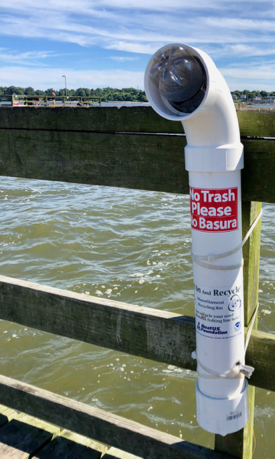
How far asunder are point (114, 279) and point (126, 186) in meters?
4.27

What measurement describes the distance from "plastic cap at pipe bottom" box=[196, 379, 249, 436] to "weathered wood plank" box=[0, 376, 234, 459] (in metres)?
0.31

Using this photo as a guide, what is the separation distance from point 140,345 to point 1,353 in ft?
10.5

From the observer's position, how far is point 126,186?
1852 millimetres

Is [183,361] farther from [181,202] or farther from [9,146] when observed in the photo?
[181,202]

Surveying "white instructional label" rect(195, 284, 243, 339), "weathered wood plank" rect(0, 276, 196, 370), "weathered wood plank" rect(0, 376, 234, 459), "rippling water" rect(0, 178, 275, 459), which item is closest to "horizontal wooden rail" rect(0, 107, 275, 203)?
"white instructional label" rect(195, 284, 243, 339)

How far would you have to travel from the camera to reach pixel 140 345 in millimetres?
1977

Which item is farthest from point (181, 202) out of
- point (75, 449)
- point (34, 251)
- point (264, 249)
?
point (75, 449)

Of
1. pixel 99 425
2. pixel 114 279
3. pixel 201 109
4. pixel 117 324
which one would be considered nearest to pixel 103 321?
pixel 117 324

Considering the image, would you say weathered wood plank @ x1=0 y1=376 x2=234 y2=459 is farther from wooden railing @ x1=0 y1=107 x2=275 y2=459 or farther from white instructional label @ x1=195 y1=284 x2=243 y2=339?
white instructional label @ x1=195 y1=284 x2=243 y2=339

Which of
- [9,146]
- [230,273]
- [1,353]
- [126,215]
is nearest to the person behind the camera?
[230,273]

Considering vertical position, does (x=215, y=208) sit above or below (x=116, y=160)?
below

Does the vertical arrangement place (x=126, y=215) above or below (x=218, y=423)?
below

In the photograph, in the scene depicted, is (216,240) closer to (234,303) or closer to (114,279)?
(234,303)

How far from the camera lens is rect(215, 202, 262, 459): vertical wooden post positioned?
173 centimetres
